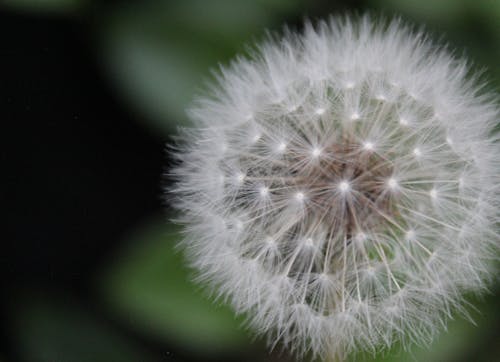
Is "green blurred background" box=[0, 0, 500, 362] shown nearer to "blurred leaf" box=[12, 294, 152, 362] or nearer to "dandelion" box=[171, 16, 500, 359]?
"blurred leaf" box=[12, 294, 152, 362]

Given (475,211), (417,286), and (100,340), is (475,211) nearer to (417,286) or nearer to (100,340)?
(417,286)

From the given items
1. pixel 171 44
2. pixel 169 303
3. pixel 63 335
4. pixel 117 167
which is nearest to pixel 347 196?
pixel 169 303

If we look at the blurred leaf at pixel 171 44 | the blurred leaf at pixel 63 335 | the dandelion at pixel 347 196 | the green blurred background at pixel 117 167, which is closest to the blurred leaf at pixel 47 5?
the green blurred background at pixel 117 167

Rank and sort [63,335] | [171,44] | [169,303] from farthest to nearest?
1. [63,335]
2. [171,44]
3. [169,303]

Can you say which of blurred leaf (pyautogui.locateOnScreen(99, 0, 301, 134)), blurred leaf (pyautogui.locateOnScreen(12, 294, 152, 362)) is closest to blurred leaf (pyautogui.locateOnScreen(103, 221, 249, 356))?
blurred leaf (pyautogui.locateOnScreen(12, 294, 152, 362))

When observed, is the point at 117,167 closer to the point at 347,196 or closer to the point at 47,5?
the point at 47,5

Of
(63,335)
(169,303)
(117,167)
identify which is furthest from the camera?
(117,167)

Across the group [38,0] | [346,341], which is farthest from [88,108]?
[346,341]
